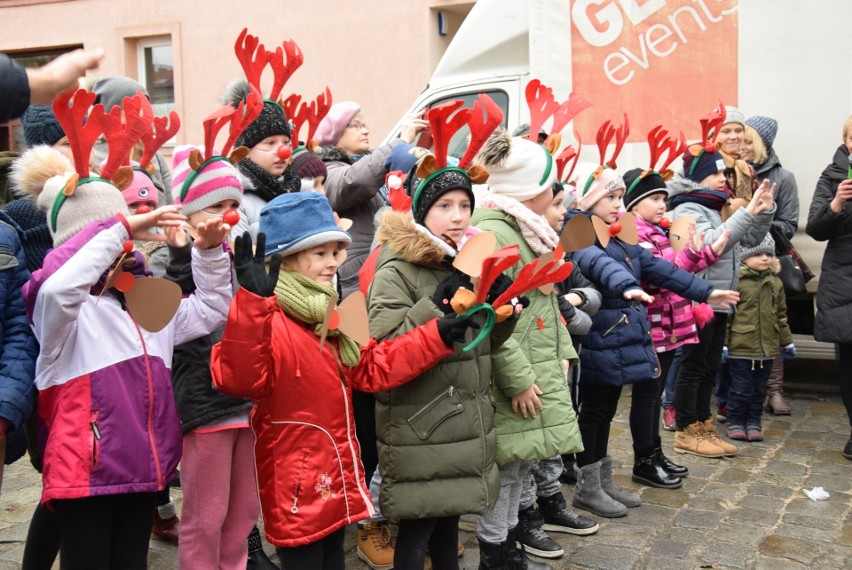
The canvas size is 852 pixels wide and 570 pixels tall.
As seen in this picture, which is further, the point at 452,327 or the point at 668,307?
the point at 668,307

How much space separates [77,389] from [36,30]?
14045 millimetres

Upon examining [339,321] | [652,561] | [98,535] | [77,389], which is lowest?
[652,561]

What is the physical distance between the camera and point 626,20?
22.6ft

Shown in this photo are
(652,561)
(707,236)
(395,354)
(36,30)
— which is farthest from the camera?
(36,30)

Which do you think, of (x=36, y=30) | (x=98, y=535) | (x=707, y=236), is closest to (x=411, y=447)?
(x=98, y=535)

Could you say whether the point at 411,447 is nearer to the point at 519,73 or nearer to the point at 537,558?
the point at 537,558

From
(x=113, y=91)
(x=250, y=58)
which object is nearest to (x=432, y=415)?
(x=250, y=58)

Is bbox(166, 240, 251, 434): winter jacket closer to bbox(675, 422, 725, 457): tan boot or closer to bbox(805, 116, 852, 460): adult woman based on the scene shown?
bbox(675, 422, 725, 457): tan boot

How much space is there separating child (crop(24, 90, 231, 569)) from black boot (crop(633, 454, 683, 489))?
2.99 m

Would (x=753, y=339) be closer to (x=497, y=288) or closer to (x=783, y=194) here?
(x=783, y=194)

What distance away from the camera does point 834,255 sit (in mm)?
5738

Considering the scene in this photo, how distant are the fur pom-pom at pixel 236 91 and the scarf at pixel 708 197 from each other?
9.48ft

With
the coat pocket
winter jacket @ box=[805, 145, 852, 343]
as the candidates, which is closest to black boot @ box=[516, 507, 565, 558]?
the coat pocket

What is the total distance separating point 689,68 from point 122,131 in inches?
198
